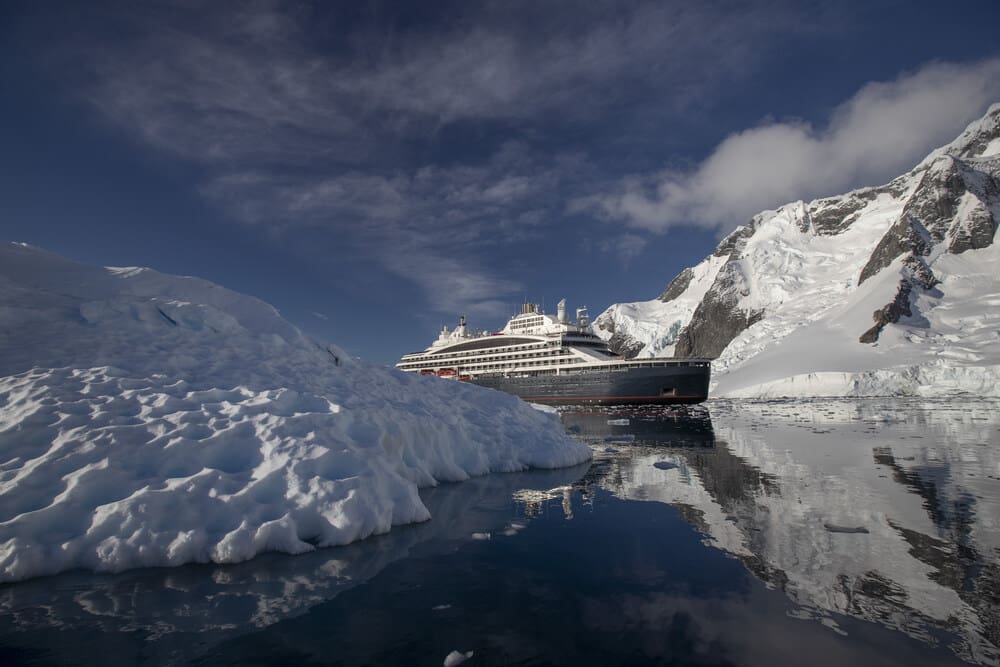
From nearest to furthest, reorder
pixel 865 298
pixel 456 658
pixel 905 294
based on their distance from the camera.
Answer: pixel 456 658 < pixel 905 294 < pixel 865 298

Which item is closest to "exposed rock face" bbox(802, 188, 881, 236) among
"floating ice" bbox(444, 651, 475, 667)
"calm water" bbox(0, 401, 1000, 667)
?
"calm water" bbox(0, 401, 1000, 667)

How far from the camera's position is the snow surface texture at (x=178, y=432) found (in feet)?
19.1

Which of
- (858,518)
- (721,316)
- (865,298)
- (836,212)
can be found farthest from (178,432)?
(836,212)

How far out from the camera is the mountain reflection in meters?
4.57

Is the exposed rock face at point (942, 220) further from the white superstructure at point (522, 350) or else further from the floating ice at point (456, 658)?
the floating ice at point (456, 658)

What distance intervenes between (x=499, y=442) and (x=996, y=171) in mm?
171442

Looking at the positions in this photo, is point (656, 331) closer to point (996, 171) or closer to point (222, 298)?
point (996, 171)

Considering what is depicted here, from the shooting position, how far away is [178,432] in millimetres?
7043

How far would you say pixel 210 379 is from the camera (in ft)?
29.5

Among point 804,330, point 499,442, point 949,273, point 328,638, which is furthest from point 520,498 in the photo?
point 949,273

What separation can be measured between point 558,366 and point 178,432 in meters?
49.7

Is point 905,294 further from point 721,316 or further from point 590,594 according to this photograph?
point 590,594

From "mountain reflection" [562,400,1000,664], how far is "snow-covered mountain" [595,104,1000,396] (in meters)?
66.1

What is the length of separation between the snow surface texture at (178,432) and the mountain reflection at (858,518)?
17.1 ft
